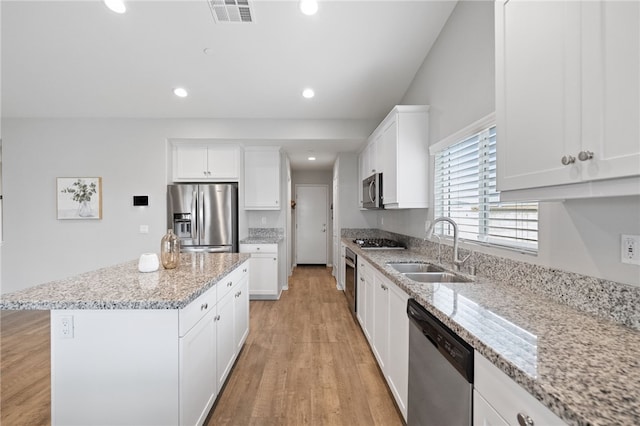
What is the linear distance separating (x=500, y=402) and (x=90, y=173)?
5.16m

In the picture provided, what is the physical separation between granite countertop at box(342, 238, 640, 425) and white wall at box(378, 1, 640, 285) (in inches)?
8.1

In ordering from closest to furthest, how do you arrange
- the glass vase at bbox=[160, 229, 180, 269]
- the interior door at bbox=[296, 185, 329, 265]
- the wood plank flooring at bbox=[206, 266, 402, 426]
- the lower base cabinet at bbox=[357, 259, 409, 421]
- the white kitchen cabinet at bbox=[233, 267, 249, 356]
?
the lower base cabinet at bbox=[357, 259, 409, 421] < the wood plank flooring at bbox=[206, 266, 402, 426] < the glass vase at bbox=[160, 229, 180, 269] < the white kitchen cabinet at bbox=[233, 267, 249, 356] < the interior door at bbox=[296, 185, 329, 265]

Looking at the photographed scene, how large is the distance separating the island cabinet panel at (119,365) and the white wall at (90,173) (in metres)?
2.97

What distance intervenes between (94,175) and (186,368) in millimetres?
3955

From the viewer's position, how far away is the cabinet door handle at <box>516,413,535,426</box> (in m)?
0.68

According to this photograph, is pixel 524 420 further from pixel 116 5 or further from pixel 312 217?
pixel 312 217

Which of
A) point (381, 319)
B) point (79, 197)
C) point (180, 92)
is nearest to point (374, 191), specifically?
point (381, 319)

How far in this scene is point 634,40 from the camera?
0.69 metres

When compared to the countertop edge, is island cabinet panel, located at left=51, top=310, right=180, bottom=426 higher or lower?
lower

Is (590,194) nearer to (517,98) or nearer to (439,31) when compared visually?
(517,98)

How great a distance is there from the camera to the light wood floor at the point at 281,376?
181 cm

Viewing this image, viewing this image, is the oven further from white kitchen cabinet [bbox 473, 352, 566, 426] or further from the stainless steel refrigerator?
white kitchen cabinet [bbox 473, 352, 566, 426]

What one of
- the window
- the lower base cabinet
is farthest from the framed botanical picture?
the window

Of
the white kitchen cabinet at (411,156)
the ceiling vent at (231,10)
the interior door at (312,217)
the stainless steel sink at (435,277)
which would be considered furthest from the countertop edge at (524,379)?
the interior door at (312,217)
